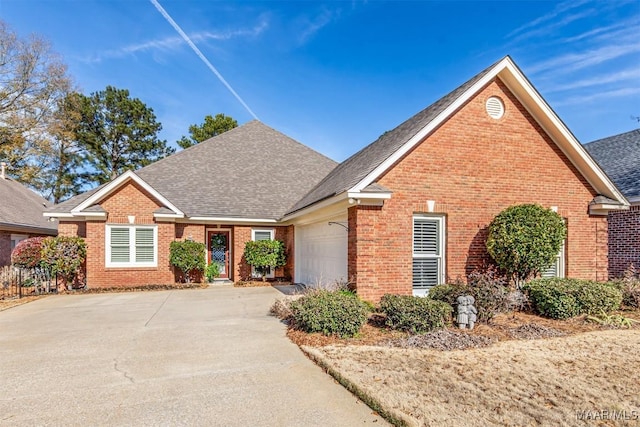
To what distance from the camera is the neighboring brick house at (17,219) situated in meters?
16.7

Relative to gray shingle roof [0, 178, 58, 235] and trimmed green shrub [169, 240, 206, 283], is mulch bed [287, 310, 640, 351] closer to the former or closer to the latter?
trimmed green shrub [169, 240, 206, 283]

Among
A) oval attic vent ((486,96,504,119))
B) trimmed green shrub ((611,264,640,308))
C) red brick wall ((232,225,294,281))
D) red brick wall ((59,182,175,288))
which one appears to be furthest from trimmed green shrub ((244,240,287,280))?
trimmed green shrub ((611,264,640,308))

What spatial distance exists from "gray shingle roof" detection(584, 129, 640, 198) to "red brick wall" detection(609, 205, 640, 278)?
826mm

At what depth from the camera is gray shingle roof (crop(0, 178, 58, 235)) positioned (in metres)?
17.1

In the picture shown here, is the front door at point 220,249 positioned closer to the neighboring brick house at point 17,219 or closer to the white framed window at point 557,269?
the neighboring brick house at point 17,219

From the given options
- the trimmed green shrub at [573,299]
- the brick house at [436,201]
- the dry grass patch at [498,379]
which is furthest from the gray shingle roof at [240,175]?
the dry grass patch at [498,379]

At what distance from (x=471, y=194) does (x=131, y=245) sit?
12.0m

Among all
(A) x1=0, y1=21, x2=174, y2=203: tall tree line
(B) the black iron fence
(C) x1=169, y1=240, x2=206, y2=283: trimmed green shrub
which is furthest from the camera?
(A) x1=0, y1=21, x2=174, y2=203: tall tree line

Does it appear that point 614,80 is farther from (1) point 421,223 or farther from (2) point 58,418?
(2) point 58,418

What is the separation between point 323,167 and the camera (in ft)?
65.7

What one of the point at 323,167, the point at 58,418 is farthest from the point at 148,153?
the point at 58,418

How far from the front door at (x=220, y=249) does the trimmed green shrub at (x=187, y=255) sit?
160 centimetres

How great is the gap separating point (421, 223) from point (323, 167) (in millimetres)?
11317

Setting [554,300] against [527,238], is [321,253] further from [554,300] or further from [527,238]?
[554,300]
